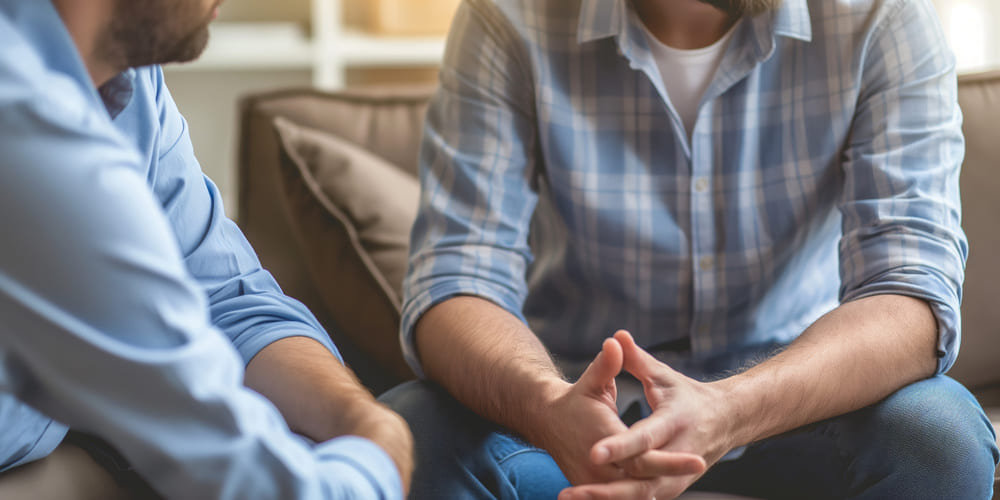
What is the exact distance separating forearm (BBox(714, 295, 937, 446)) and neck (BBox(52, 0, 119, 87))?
591 millimetres

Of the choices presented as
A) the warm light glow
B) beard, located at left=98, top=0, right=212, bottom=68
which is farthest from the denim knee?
the warm light glow

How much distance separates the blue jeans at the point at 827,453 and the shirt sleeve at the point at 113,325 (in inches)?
13.4

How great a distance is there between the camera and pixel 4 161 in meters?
0.47

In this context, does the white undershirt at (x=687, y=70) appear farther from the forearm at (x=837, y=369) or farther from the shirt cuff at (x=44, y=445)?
the shirt cuff at (x=44, y=445)

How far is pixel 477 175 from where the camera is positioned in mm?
1040

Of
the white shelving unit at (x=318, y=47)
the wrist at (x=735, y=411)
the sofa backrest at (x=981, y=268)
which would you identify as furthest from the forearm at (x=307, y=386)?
the white shelving unit at (x=318, y=47)

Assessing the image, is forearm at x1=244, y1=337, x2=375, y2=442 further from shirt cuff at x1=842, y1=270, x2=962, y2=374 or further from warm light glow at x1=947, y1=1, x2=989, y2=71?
warm light glow at x1=947, y1=1, x2=989, y2=71

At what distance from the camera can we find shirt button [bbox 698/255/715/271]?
1066 mm

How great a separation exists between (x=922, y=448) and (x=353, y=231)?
2.48 feet

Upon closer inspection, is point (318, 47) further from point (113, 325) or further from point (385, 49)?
point (113, 325)

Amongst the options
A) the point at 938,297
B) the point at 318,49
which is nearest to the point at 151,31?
the point at 938,297

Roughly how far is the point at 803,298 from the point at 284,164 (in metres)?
0.74

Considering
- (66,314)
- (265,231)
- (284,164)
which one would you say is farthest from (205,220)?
(265,231)

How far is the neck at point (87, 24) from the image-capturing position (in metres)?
0.54
